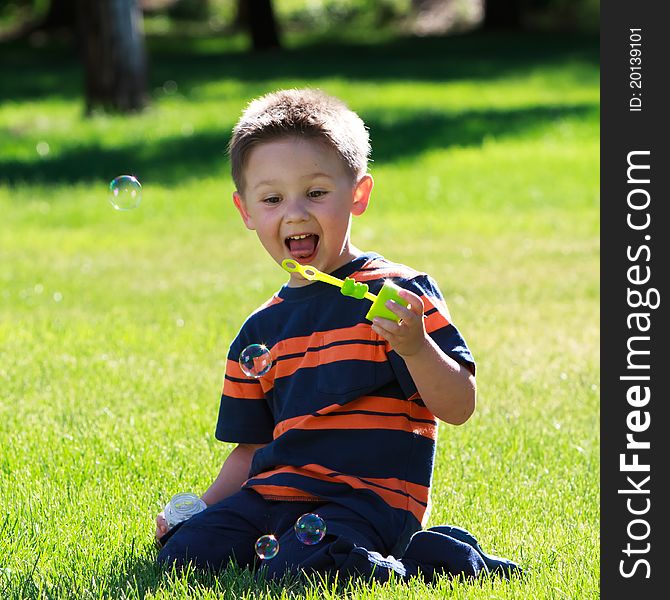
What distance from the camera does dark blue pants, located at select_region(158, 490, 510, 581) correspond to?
2961 millimetres

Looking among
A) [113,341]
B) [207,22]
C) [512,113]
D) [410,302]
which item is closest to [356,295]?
[410,302]

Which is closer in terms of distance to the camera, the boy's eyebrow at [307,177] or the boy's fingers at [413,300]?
the boy's fingers at [413,300]

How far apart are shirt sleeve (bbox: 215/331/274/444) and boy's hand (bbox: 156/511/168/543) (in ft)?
0.87

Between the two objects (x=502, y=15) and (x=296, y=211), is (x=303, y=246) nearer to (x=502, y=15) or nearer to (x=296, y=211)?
(x=296, y=211)

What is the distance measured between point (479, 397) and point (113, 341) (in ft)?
5.93

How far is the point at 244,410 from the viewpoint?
3426 mm

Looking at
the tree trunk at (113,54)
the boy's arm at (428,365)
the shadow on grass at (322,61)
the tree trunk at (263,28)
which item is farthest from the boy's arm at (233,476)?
the tree trunk at (263,28)

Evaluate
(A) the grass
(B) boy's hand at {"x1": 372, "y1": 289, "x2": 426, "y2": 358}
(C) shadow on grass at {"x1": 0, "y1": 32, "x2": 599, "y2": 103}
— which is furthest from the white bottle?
(C) shadow on grass at {"x1": 0, "y1": 32, "x2": 599, "y2": 103}

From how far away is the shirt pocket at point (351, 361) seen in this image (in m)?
3.13

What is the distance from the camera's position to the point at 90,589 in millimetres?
3004

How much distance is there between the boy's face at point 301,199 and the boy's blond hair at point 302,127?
0.02 meters

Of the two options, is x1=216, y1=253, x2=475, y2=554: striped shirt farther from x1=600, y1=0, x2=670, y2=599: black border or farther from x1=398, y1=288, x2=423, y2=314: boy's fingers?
x1=600, y1=0, x2=670, y2=599: black border

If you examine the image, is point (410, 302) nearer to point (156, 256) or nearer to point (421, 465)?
point (421, 465)

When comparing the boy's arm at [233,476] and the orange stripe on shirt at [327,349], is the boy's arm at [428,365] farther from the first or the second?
the boy's arm at [233,476]
